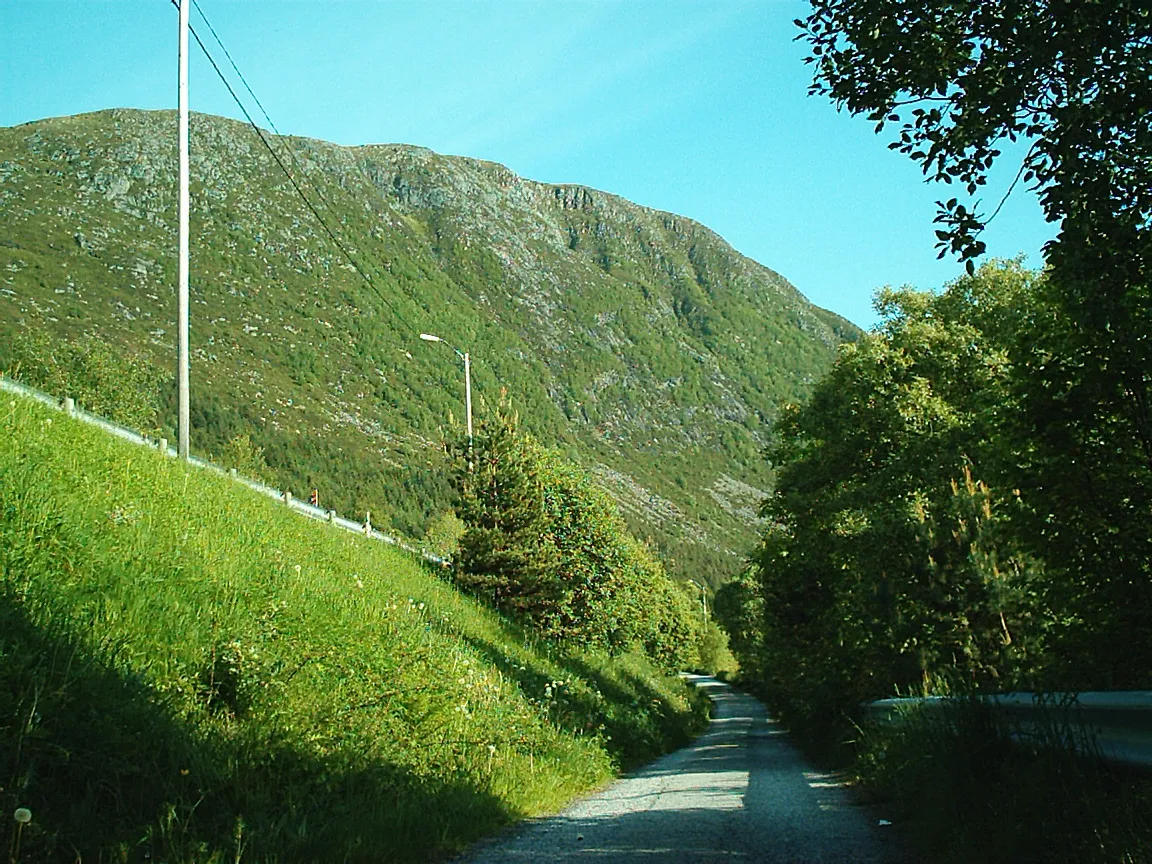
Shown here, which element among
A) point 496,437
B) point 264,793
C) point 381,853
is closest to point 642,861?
point 381,853

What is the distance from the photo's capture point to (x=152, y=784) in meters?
5.72

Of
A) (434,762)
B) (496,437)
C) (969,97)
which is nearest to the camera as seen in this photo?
(969,97)

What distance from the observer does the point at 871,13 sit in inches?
238

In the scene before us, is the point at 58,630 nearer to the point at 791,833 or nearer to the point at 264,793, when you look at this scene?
the point at 264,793

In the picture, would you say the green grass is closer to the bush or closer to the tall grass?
the tall grass

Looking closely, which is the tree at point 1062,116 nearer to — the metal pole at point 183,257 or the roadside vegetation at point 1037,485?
the roadside vegetation at point 1037,485

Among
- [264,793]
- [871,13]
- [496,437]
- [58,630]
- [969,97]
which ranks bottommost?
[264,793]

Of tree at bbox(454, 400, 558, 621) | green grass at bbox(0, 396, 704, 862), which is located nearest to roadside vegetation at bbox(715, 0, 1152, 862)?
green grass at bbox(0, 396, 704, 862)

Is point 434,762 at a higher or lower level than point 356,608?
lower

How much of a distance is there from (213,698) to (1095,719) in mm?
5946

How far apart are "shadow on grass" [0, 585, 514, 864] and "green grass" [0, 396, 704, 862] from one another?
16 millimetres

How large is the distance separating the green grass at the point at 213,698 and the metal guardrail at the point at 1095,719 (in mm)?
4005

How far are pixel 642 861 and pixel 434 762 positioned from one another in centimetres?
341

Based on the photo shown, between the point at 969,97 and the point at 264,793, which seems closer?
the point at 969,97
